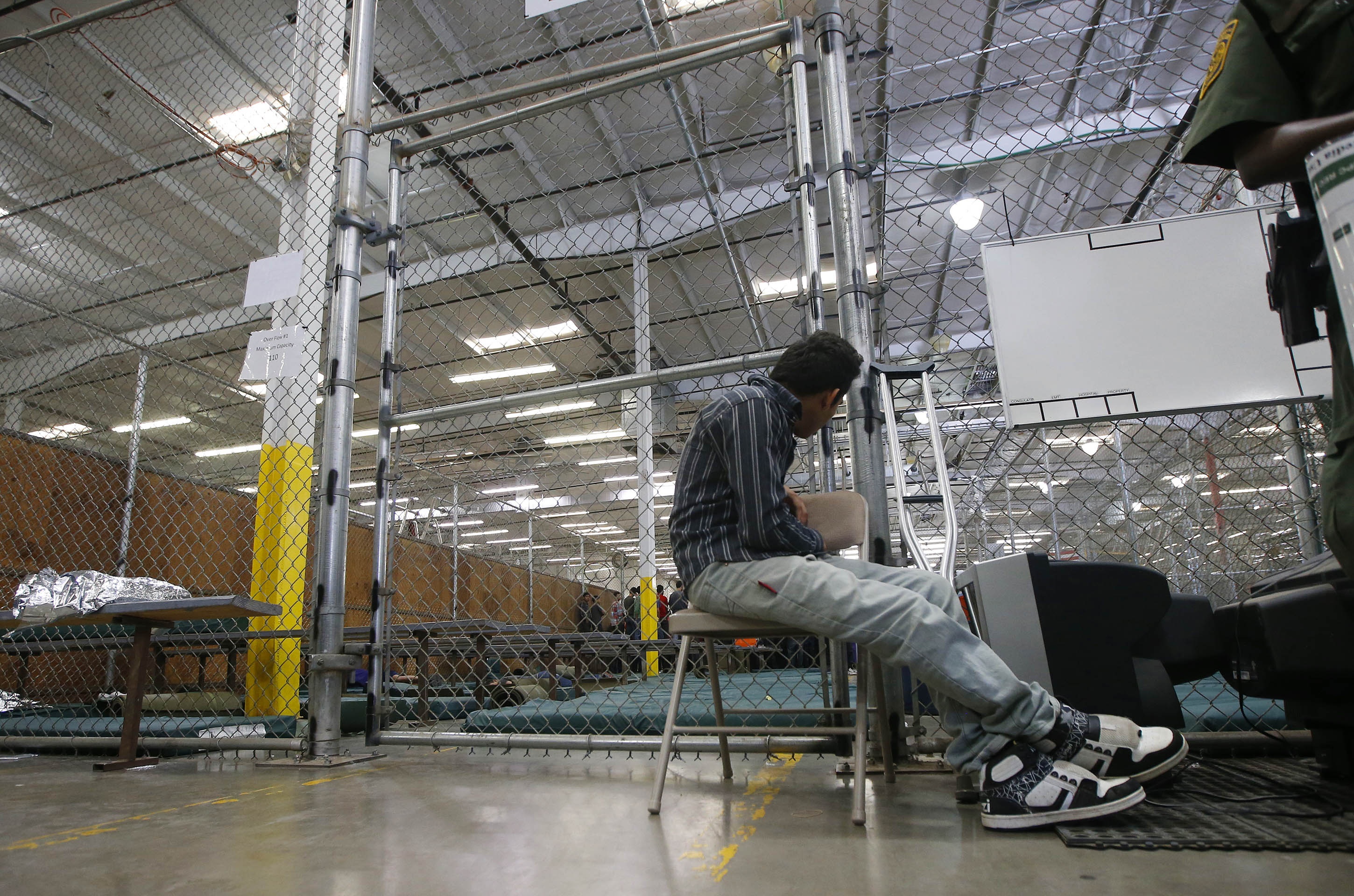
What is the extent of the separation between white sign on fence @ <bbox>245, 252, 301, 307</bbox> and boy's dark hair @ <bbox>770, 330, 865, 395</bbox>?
7.82ft

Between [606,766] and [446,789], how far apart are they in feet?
1.95

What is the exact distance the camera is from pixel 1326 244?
812 millimetres

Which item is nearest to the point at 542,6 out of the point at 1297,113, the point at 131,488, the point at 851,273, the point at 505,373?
the point at 851,273

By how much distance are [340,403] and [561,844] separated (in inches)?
80.9

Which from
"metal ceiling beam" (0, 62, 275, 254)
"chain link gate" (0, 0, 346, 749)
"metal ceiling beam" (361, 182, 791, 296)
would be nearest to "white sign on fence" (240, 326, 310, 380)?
"chain link gate" (0, 0, 346, 749)

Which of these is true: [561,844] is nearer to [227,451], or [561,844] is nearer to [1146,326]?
[1146,326]

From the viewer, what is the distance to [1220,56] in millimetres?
1229

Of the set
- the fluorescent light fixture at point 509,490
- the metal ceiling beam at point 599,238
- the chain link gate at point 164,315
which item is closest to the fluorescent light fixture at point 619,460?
the fluorescent light fixture at point 509,490

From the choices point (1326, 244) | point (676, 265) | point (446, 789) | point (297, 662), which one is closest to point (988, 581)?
point (1326, 244)

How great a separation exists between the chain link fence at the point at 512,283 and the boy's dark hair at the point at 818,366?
761 millimetres

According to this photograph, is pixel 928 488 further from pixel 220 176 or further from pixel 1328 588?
pixel 220 176

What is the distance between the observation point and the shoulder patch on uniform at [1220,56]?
1.20m

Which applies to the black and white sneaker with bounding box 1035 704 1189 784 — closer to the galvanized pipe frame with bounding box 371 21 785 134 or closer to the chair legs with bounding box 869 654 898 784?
the chair legs with bounding box 869 654 898 784

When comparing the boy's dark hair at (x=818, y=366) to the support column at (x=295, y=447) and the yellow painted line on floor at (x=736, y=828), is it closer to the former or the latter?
the yellow painted line on floor at (x=736, y=828)
